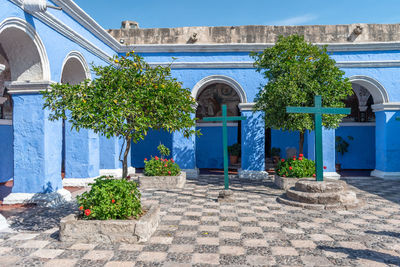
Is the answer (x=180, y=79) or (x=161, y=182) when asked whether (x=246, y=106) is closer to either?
(x=180, y=79)

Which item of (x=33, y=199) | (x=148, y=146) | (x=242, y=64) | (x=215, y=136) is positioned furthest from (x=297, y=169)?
(x=148, y=146)

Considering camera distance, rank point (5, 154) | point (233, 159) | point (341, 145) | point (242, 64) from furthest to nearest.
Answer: point (233, 159) → point (341, 145) → point (242, 64) → point (5, 154)

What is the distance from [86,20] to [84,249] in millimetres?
6701

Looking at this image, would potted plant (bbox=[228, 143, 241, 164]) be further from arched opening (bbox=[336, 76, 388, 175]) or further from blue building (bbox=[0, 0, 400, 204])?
arched opening (bbox=[336, 76, 388, 175])

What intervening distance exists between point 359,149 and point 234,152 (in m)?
5.81

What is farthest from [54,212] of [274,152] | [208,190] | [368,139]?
[368,139]

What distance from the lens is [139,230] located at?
4.08 metres

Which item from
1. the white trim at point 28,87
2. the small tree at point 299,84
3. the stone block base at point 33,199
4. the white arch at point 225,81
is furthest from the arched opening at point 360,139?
the white trim at point 28,87

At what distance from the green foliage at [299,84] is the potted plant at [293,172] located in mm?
1093

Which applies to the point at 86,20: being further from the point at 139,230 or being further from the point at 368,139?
the point at 368,139

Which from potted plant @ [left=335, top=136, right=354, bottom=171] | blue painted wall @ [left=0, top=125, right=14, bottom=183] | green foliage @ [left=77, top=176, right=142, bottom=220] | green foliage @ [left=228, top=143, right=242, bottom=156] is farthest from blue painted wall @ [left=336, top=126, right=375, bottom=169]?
blue painted wall @ [left=0, top=125, right=14, bottom=183]

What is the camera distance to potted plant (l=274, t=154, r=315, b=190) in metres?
8.00

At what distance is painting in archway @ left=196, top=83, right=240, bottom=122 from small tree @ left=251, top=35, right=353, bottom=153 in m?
5.94

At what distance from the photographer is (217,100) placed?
47.6 feet
